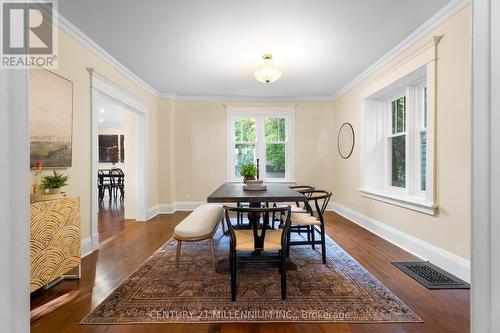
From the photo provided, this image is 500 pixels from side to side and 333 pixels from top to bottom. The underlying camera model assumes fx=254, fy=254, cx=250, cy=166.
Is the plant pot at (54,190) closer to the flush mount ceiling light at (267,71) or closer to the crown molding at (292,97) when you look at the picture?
the crown molding at (292,97)

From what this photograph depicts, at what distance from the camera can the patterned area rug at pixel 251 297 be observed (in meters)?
1.89

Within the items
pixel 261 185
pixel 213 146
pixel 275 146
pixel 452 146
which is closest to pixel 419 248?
pixel 452 146

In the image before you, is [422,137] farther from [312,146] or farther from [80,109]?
[80,109]

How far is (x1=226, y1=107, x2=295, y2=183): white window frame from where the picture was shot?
5.80 m

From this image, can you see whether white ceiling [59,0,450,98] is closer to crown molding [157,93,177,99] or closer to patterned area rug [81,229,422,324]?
crown molding [157,93,177,99]

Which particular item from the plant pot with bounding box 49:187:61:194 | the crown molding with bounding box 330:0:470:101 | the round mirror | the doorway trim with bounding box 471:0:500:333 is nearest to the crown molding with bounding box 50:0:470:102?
the crown molding with bounding box 330:0:470:101

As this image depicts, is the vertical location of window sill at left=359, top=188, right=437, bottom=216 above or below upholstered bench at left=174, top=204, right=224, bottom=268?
above

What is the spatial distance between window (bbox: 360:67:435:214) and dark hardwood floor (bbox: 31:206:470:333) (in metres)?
0.75

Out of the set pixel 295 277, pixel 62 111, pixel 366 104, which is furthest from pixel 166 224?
pixel 366 104

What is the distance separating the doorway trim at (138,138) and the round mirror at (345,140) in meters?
4.00

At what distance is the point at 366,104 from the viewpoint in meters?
4.39

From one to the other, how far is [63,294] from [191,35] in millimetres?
2942

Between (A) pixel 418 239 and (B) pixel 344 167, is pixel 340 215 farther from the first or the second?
(A) pixel 418 239

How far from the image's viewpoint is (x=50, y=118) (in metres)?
2.57
